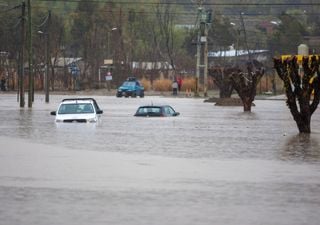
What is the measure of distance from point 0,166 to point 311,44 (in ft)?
310

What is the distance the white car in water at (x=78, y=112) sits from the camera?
39500mm

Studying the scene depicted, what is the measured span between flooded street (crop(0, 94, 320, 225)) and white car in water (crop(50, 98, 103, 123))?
183cm

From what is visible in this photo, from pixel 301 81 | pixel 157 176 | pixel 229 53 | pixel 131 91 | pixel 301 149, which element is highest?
pixel 229 53

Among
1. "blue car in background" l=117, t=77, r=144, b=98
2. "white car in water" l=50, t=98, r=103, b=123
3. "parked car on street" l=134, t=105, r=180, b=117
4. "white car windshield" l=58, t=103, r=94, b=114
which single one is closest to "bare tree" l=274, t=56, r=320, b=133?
"white car in water" l=50, t=98, r=103, b=123

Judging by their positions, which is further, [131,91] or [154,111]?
[131,91]

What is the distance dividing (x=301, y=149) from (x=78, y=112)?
13875mm

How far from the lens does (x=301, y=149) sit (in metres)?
28.2

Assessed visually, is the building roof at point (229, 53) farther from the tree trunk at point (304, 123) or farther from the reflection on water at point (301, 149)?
the reflection on water at point (301, 149)

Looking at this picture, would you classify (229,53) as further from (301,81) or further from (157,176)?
(157,176)

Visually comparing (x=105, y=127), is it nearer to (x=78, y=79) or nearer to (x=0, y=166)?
(x=0, y=166)

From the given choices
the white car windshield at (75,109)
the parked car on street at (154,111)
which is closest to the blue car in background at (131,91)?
the parked car on street at (154,111)

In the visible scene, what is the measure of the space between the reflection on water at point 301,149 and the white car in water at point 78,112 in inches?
363

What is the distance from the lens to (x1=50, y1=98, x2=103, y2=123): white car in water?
39.5m

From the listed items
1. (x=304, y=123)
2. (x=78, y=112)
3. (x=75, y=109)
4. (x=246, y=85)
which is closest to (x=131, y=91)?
(x=246, y=85)
